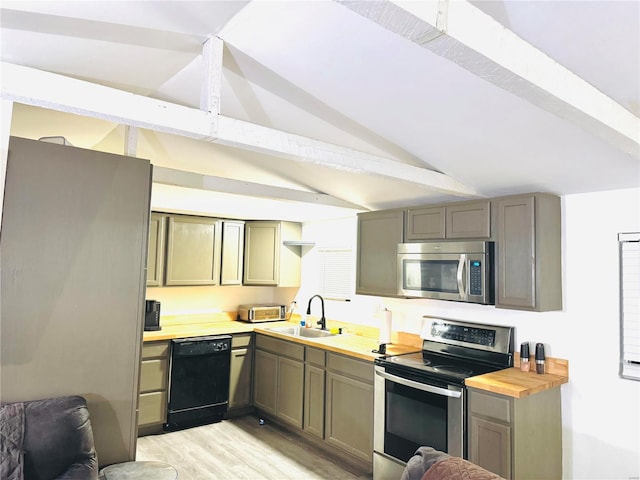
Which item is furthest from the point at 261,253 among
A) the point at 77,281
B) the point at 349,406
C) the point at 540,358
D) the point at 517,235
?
the point at 540,358

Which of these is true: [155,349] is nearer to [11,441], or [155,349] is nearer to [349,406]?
[349,406]

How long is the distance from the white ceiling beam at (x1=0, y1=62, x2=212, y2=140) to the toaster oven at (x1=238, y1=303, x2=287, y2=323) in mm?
3486

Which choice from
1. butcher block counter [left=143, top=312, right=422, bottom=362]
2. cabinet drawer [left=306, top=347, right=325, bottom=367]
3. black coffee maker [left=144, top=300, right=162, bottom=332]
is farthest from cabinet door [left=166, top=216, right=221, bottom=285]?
cabinet drawer [left=306, top=347, right=325, bottom=367]

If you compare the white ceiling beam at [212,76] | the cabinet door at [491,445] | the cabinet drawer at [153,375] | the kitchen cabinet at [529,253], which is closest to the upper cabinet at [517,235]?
the kitchen cabinet at [529,253]

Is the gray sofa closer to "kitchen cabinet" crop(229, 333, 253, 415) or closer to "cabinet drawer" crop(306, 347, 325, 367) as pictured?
"cabinet drawer" crop(306, 347, 325, 367)

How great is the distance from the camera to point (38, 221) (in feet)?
7.13

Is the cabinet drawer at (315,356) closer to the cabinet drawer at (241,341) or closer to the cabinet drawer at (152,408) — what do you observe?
the cabinet drawer at (241,341)

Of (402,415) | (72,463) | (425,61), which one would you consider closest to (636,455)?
(402,415)

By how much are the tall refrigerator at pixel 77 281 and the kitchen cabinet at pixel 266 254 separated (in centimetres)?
261

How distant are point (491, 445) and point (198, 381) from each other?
2.73 meters

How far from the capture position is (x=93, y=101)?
62.1 inches

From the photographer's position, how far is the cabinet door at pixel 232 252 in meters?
4.94

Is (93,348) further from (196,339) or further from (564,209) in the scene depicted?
(564,209)

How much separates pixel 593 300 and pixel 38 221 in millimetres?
3246
